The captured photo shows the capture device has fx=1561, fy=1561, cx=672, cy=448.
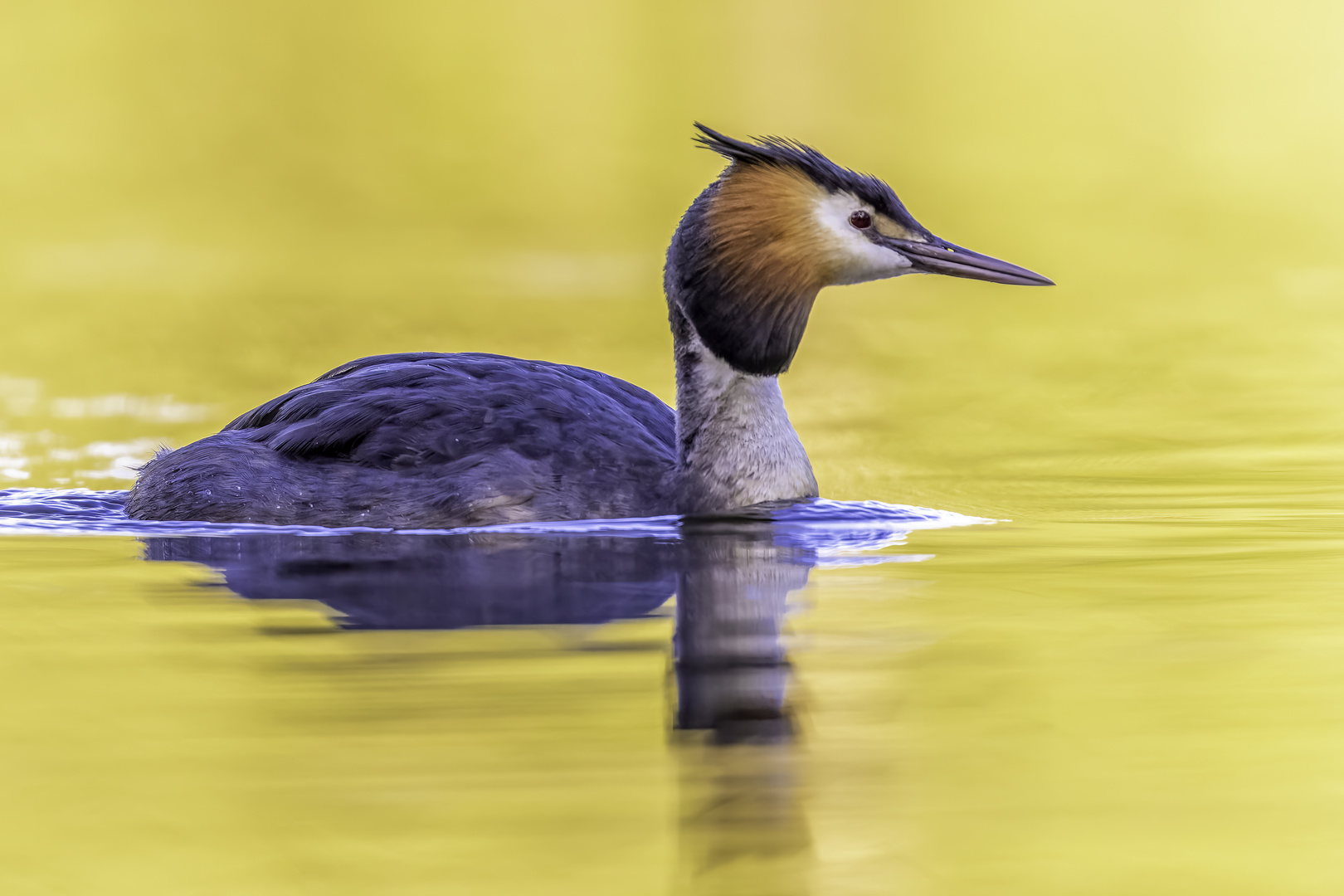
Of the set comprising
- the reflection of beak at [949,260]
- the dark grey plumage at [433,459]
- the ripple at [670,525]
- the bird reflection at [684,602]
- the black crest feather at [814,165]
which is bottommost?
the bird reflection at [684,602]

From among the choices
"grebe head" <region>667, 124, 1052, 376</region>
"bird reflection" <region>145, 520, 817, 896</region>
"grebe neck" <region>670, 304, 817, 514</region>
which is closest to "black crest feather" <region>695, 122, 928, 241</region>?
"grebe head" <region>667, 124, 1052, 376</region>

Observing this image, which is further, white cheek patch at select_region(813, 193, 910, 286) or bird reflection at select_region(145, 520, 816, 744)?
white cheek patch at select_region(813, 193, 910, 286)

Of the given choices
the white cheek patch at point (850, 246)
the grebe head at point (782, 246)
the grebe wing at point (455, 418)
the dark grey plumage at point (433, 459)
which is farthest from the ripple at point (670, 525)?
the white cheek patch at point (850, 246)

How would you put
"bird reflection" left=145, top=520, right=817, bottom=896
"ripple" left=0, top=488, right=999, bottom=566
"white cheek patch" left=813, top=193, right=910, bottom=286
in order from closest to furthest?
"bird reflection" left=145, top=520, right=817, bottom=896, "ripple" left=0, top=488, right=999, bottom=566, "white cheek patch" left=813, top=193, right=910, bottom=286

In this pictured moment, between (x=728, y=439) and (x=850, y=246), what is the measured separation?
937mm

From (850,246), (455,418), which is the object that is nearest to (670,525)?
(455,418)

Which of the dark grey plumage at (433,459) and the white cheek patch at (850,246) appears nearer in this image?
the dark grey plumage at (433,459)

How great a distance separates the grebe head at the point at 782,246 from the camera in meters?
6.30

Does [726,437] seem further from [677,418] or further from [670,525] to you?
[670,525]

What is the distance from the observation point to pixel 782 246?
6281 millimetres

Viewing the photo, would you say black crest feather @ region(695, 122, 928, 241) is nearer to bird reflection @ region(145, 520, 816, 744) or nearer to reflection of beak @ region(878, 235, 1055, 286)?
reflection of beak @ region(878, 235, 1055, 286)

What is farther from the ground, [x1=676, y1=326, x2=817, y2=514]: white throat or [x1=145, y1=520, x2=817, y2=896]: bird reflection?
[x1=676, y1=326, x2=817, y2=514]: white throat

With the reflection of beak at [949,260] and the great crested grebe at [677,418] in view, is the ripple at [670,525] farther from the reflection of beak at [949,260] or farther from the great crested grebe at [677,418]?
the reflection of beak at [949,260]

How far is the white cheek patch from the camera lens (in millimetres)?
6344
